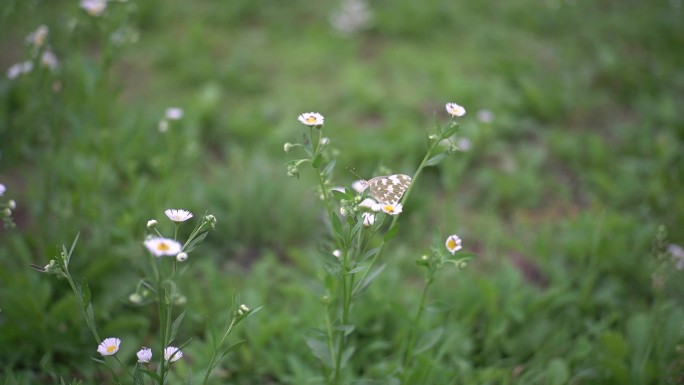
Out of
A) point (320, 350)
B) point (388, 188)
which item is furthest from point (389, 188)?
point (320, 350)

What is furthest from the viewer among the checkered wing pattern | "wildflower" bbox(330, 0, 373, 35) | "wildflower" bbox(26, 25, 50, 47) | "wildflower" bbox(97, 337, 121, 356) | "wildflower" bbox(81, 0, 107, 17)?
"wildflower" bbox(330, 0, 373, 35)

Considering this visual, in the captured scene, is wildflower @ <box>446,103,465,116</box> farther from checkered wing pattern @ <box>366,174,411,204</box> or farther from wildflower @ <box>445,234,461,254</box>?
wildflower @ <box>445,234,461,254</box>

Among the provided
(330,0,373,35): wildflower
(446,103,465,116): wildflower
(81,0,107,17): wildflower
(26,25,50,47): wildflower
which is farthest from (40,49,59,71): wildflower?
(330,0,373,35): wildflower

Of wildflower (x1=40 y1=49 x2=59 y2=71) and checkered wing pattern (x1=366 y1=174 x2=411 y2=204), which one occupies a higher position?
checkered wing pattern (x1=366 y1=174 x2=411 y2=204)

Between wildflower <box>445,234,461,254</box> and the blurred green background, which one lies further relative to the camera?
the blurred green background

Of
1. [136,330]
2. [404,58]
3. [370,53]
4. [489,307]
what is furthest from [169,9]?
[489,307]

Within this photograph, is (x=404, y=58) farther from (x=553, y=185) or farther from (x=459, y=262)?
(x=459, y=262)

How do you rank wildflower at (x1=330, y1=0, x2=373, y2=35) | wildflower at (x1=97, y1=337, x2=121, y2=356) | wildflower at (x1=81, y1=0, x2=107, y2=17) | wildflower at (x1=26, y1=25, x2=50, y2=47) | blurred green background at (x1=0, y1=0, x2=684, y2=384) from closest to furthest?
wildflower at (x1=97, y1=337, x2=121, y2=356), blurred green background at (x1=0, y1=0, x2=684, y2=384), wildflower at (x1=26, y1=25, x2=50, y2=47), wildflower at (x1=81, y1=0, x2=107, y2=17), wildflower at (x1=330, y1=0, x2=373, y2=35)

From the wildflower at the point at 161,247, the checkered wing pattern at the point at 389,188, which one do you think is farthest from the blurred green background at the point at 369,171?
the wildflower at the point at 161,247
